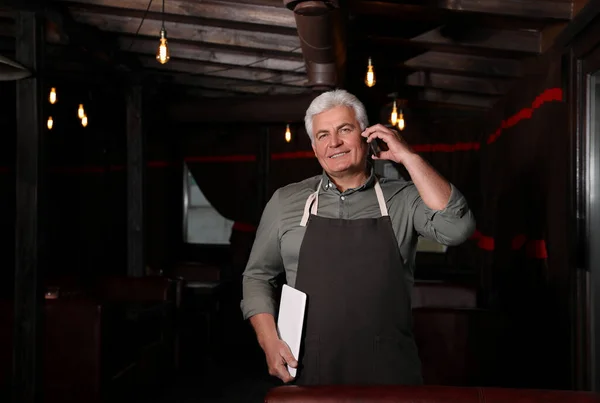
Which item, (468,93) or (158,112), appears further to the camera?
(158,112)

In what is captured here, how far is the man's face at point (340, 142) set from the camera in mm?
2105

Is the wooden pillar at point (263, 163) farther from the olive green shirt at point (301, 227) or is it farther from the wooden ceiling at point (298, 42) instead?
the olive green shirt at point (301, 227)

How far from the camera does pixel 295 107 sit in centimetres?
748

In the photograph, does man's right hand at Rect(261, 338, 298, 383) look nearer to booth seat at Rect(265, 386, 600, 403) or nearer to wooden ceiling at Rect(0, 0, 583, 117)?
booth seat at Rect(265, 386, 600, 403)

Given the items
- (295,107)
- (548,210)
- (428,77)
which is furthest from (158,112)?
(548,210)

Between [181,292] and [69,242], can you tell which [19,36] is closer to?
[181,292]

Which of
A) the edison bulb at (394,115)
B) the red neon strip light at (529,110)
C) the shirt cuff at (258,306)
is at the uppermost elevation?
the edison bulb at (394,115)

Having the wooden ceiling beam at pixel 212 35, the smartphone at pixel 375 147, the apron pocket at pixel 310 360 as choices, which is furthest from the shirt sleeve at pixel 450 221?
the wooden ceiling beam at pixel 212 35

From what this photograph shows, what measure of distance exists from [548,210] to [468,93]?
113 inches

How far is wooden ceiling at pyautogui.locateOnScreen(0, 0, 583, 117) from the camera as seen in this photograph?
4.24 m

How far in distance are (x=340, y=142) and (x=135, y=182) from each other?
5.39 meters

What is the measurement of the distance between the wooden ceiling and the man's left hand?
1899mm

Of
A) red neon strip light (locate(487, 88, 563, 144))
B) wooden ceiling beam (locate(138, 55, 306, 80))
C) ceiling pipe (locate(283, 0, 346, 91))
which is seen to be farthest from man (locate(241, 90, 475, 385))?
wooden ceiling beam (locate(138, 55, 306, 80))

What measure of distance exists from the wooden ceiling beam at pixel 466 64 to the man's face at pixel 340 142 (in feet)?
12.3
